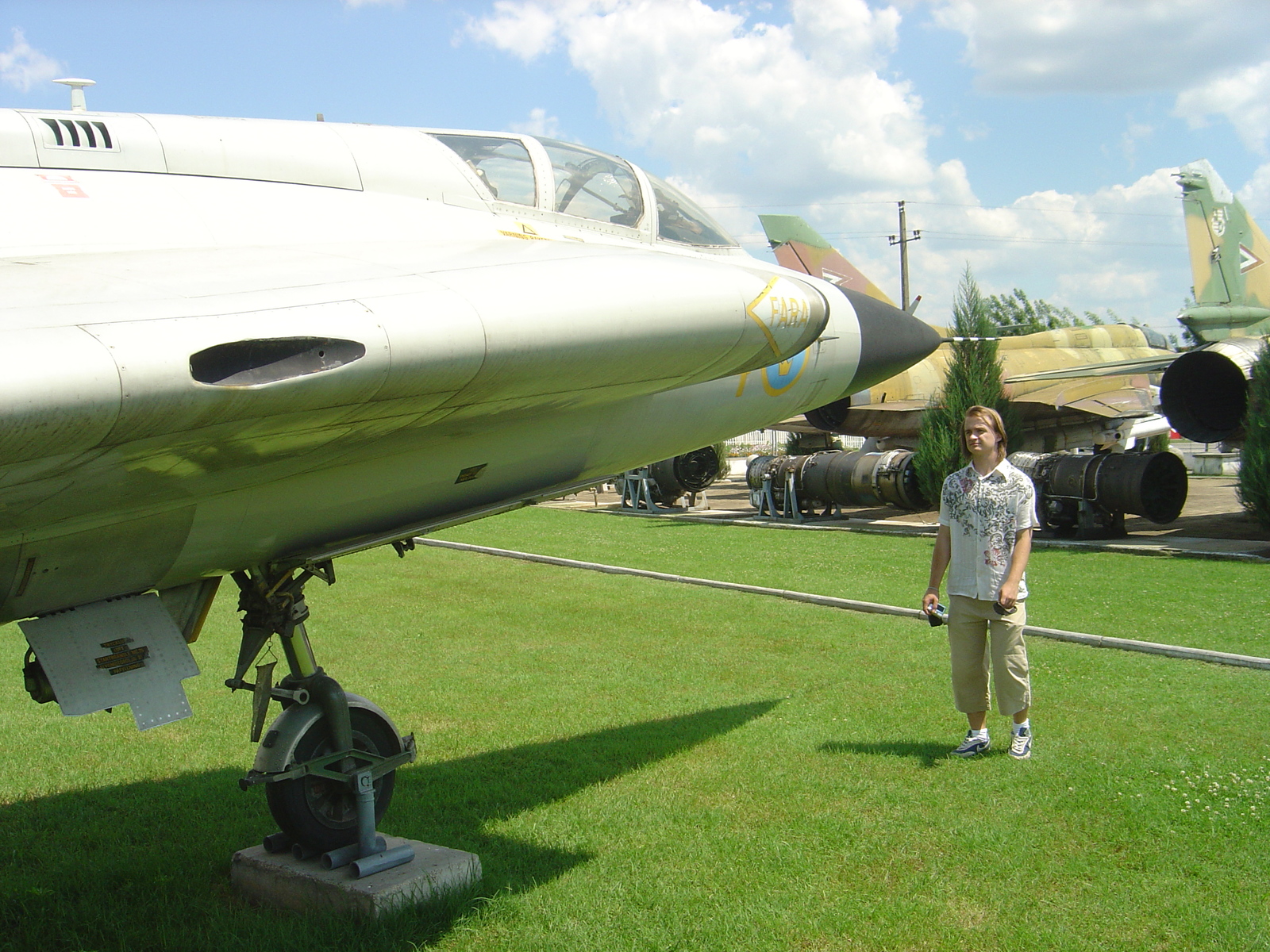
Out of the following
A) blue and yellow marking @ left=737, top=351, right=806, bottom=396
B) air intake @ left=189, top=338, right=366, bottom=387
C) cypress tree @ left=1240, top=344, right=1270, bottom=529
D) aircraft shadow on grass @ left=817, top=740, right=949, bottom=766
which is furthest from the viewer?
cypress tree @ left=1240, top=344, right=1270, bottom=529

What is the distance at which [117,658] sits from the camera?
13.1 ft

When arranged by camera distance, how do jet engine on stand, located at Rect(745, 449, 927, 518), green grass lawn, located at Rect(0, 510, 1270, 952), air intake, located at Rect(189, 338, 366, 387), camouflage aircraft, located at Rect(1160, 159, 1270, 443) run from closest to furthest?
air intake, located at Rect(189, 338, 366, 387)
green grass lawn, located at Rect(0, 510, 1270, 952)
jet engine on stand, located at Rect(745, 449, 927, 518)
camouflage aircraft, located at Rect(1160, 159, 1270, 443)

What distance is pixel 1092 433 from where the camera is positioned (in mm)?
23766

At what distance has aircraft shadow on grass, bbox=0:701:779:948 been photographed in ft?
13.9

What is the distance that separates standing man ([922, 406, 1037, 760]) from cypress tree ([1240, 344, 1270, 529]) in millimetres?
11970

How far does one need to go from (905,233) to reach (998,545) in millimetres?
35474

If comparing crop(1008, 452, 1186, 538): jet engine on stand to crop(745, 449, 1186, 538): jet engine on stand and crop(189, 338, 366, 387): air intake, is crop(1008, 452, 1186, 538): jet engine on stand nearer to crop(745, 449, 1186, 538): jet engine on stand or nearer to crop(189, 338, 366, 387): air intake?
crop(745, 449, 1186, 538): jet engine on stand

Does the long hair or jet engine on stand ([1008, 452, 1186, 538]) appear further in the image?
jet engine on stand ([1008, 452, 1186, 538])

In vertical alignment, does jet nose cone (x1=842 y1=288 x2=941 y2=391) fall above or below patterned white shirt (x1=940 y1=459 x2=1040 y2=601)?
above

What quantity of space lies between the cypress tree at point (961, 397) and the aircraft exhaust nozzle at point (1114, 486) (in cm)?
264

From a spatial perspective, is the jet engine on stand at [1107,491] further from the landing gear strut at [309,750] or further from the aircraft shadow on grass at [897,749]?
the landing gear strut at [309,750]

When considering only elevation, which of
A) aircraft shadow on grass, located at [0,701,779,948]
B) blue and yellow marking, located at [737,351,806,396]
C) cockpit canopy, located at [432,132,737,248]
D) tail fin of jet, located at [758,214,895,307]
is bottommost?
aircraft shadow on grass, located at [0,701,779,948]

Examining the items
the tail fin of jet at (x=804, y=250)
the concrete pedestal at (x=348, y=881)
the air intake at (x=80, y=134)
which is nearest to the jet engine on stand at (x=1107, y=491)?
the tail fin of jet at (x=804, y=250)

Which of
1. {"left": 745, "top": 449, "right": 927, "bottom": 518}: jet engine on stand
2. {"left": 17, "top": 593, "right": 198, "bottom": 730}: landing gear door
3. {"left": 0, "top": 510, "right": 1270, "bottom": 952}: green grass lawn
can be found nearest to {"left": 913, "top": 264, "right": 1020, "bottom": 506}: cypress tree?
A: {"left": 745, "top": 449, "right": 927, "bottom": 518}: jet engine on stand
